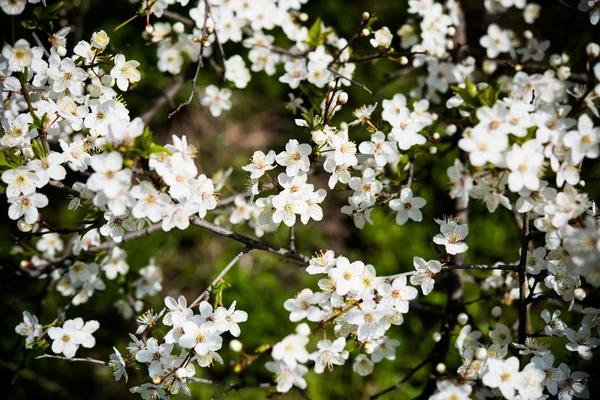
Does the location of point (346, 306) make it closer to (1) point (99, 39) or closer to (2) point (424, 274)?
(2) point (424, 274)

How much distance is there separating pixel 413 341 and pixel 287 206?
195 centimetres

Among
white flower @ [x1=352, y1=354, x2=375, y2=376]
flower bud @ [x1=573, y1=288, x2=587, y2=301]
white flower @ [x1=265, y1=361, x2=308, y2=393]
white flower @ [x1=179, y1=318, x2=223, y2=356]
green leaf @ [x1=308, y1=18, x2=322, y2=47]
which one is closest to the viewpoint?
white flower @ [x1=265, y1=361, x2=308, y2=393]

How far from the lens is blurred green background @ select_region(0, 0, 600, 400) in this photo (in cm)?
317

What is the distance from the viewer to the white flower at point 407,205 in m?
2.05

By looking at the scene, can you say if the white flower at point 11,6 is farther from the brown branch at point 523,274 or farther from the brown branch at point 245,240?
the brown branch at point 523,274

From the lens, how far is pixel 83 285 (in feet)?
7.79

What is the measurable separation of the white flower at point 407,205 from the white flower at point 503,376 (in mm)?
671

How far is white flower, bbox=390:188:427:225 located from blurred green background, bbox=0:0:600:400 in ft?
2.11

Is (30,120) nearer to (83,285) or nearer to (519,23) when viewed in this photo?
(83,285)

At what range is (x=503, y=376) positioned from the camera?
65.5 inches

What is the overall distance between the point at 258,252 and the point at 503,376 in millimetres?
2356

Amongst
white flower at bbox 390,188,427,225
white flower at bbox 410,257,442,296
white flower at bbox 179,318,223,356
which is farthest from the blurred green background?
white flower at bbox 179,318,223,356

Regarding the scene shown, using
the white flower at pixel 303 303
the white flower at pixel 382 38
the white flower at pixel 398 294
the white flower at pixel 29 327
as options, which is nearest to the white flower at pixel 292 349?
the white flower at pixel 303 303

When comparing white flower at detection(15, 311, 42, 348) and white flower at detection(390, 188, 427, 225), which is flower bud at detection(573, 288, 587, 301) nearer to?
white flower at detection(390, 188, 427, 225)
